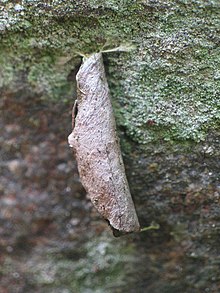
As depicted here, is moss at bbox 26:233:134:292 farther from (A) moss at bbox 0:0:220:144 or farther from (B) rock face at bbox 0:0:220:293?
(A) moss at bbox 0:0:220:144

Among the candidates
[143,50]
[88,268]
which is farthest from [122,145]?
[88,268]

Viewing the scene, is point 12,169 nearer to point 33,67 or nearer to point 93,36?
point 33,67

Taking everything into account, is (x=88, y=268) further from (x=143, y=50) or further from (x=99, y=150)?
(x=143, y=50)

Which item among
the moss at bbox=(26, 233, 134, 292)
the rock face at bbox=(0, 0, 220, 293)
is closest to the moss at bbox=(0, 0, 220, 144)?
the rock face at bbox=(0, 0, 220, 293)

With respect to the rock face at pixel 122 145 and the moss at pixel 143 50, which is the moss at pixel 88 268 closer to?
the rock face at pixel 122 145

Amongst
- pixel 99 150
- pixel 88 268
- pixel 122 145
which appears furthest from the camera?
pixel 88 268

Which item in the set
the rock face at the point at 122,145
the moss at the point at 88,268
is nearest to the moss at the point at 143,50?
the rock face at the point at 122,145
